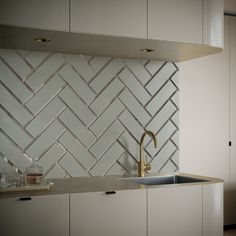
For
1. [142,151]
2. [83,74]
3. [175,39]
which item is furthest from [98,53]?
[142,151]

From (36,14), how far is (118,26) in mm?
554

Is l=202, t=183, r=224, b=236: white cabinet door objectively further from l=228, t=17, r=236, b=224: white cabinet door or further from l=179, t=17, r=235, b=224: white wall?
l=228, t=17, r=236, b=224: white cabinet door

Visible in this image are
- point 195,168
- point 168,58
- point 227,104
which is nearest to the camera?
point 168,58

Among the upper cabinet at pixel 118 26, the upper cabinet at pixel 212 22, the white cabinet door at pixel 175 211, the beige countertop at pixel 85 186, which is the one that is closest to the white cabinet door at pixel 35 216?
the beige countertop at pixel 85 186

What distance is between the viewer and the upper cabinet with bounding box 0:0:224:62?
2572 millimetres

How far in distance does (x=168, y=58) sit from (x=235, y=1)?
115cm

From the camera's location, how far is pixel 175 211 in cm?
292

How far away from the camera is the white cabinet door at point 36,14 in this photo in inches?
97.4

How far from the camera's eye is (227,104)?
4391 mm

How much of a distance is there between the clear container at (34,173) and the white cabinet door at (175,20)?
1.22 meters

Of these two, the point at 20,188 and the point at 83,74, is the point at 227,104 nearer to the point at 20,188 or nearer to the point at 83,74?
the point at 83,74

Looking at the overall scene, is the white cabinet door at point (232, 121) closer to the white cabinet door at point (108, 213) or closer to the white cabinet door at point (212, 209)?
the white cabinet door at point (212, 209)

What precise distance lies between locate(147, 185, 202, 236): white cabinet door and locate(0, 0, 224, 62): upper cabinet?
106 centimetres

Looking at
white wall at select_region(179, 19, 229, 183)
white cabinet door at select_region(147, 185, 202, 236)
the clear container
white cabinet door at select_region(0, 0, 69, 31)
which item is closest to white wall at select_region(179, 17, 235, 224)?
white wall at select_region(179, 19, 229, 183)
